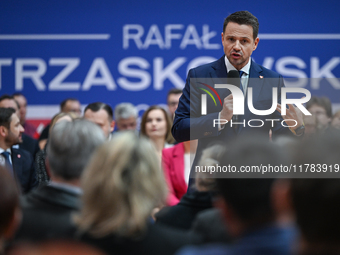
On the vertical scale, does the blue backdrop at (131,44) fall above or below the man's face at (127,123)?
above

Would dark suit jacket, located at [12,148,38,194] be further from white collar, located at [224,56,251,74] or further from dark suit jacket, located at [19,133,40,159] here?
white collar, located at [224,56,251,74]

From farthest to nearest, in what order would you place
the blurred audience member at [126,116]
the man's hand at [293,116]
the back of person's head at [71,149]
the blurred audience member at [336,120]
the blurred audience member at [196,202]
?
the blurred audience member at [126,116] → the blurred audience member at [336,120] → the man's hand at [293,116] → the blurred audience member at [196,202] → the back of person's head at [71,149]

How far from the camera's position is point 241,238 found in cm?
114

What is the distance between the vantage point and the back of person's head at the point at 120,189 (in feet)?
4.36

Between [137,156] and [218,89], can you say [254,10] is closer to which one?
[218,89]

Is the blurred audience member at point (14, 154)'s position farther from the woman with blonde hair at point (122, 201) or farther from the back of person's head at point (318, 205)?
the back of person's head at point (318, 205)

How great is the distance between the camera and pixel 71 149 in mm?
1686

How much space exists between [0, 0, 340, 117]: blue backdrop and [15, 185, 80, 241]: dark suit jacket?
13.1ft

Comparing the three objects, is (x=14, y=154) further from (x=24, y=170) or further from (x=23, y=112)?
(x=23, y=112)

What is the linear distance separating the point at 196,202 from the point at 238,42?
0.83m

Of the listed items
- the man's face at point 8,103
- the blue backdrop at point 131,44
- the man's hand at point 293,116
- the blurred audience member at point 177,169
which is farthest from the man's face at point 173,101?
the man's hand at point 293,116

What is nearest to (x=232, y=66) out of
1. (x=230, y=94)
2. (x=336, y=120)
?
(x=230, y=94)

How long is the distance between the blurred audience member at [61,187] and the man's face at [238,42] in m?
0.86

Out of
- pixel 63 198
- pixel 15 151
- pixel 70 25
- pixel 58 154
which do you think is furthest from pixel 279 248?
pixel 70 25
